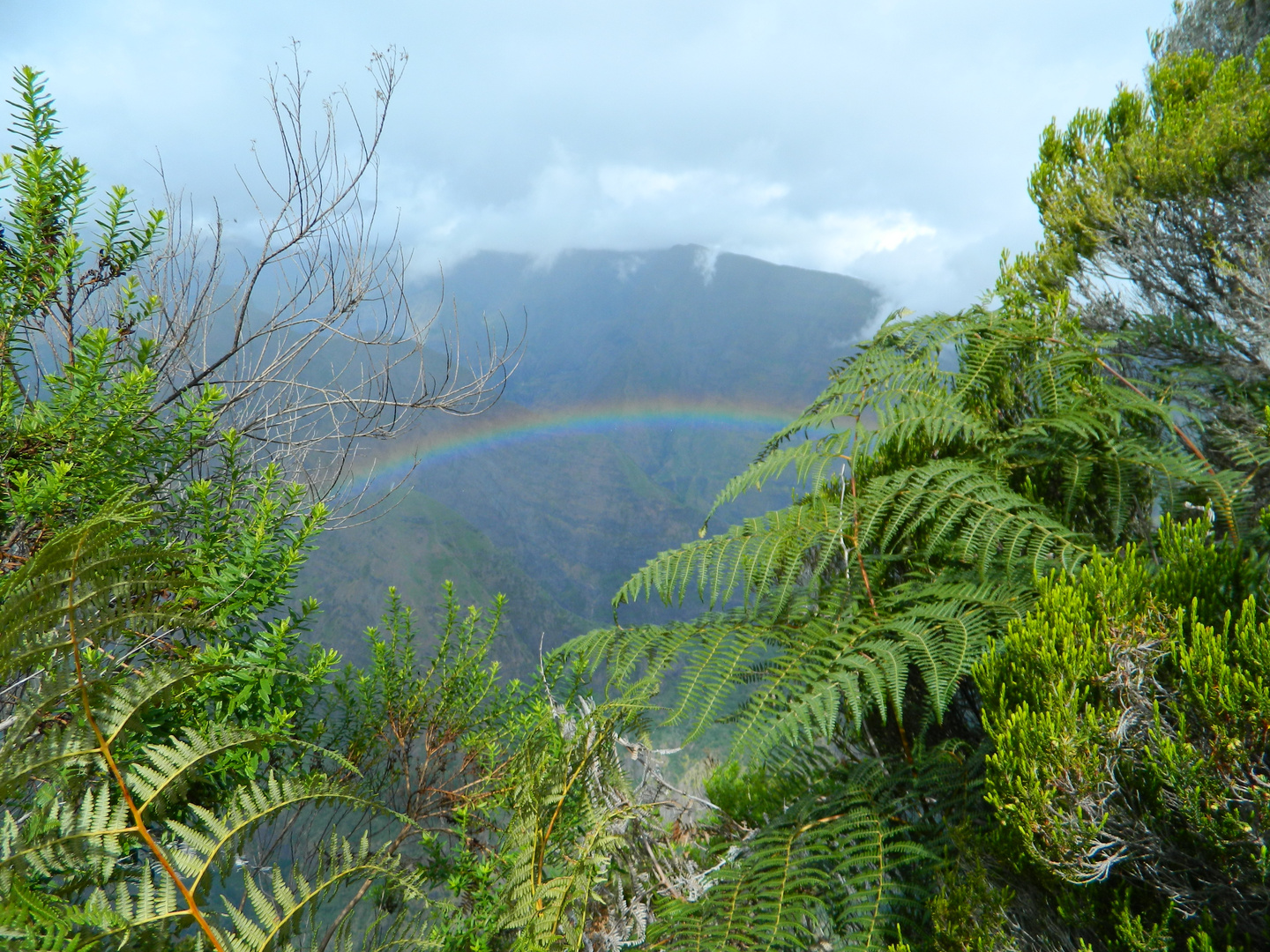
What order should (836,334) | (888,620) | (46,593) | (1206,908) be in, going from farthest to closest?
(836,334) < (888,620) < (1206,908) < (46,593)

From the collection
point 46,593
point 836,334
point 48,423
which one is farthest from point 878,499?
point 836,334

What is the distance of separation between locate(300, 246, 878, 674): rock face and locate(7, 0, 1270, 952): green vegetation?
380cm

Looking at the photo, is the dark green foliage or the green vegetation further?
the dark green foliage

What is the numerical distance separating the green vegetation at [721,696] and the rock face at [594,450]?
380 centimetres

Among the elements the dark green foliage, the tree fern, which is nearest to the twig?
the tree fern

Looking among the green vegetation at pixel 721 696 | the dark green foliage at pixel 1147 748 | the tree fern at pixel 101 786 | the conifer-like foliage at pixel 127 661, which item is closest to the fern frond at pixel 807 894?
the green vegetation at pixel 721 696

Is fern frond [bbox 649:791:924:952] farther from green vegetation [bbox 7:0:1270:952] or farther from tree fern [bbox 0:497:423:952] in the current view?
tree fern [bbox 0:497:423:952]

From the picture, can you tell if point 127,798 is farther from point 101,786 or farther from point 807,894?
point 807,894

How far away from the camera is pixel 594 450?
2772 centimetres

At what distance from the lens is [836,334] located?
32.5 metres

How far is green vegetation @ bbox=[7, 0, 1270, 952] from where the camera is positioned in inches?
30.7

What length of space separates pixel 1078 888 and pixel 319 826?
3.46 m

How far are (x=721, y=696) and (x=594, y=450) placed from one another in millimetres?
26484

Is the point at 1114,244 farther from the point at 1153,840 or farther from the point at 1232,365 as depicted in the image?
the point at 1153,840
